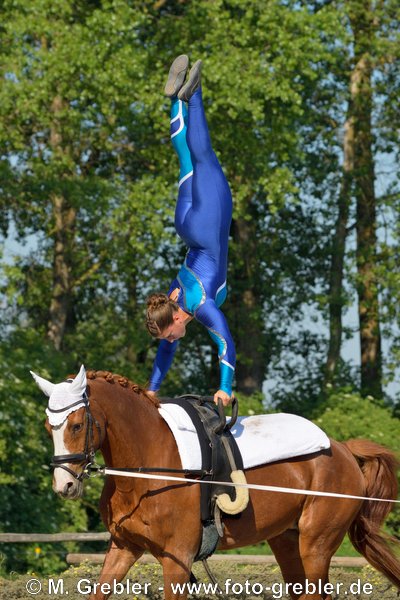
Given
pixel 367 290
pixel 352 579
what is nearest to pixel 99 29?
pixel 367 290

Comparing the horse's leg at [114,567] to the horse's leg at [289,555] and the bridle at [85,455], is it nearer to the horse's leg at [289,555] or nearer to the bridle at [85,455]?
the bridle at [85,455]

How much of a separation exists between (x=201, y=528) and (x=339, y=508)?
1.22 metres

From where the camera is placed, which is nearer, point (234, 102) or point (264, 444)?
point (264, 444)

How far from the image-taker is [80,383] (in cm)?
690

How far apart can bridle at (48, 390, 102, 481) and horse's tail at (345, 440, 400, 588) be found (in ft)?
8.18

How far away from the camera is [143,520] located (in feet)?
23.8

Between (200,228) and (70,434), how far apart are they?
5.91 feet

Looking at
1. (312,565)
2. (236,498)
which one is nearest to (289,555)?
(312,565)

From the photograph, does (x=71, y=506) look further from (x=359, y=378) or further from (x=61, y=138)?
(x=359, y=378)

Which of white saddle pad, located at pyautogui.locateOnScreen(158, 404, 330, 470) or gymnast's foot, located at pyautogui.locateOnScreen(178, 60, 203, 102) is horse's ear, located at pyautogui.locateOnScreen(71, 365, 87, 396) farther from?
gymnast's foot, located at pyautogui.locateOnScreen(178, 60, 203, 102)

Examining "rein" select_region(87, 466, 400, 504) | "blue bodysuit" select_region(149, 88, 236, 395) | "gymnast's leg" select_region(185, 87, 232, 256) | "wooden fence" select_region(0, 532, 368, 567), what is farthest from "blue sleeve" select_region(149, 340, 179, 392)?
"wooden fence" select_region(0, 532, 368, 567)

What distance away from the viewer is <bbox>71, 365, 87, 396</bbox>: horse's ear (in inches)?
271

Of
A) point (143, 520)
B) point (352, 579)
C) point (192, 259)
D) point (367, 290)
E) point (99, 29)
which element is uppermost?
point (99, 29)

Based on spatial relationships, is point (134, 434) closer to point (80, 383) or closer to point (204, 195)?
point (80, 383)
